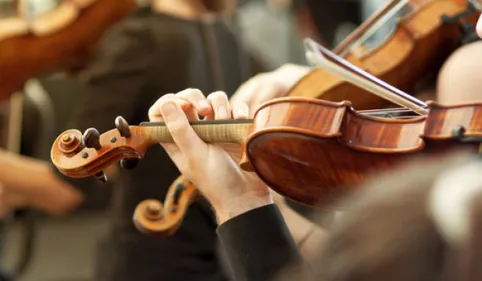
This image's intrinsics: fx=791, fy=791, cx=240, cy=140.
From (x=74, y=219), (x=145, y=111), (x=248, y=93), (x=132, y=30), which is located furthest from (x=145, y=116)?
(x=74, y=219)

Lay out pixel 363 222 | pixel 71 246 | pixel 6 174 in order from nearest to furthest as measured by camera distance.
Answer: pixel 363 222 → pixel 6 174 → pixel 71 246

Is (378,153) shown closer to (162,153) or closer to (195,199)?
(195,199)

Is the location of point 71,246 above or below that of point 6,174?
below

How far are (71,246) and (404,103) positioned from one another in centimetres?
231

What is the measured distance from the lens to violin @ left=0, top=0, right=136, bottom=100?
5.76 feet

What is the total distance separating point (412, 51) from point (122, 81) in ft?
2.13

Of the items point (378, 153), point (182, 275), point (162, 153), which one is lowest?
point (182, 275)

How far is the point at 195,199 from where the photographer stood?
1.04 meters

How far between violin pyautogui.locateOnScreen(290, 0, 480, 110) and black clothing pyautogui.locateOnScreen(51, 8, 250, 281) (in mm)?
522

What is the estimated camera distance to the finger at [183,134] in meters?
0.88

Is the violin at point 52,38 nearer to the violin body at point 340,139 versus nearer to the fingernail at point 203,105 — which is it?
the fingernail at point 203,105

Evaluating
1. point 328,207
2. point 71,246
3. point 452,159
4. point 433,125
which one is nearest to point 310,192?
point 328,207

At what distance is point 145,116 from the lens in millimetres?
1582

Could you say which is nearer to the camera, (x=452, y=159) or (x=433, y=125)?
(x=452, y=159)
